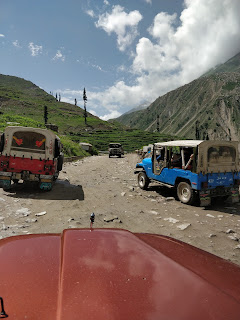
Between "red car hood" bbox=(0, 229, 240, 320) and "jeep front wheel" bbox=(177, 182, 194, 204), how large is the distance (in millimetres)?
5522

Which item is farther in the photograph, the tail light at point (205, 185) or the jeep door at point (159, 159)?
the jeep door at point (159, 159)

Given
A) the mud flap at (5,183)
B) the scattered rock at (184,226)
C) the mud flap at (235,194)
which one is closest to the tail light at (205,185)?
the mud flap at (235,194)

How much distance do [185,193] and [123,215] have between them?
9.27ft

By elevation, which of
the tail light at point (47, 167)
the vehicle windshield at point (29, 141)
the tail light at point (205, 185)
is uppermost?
the vehicle windshield at point (29, 141)

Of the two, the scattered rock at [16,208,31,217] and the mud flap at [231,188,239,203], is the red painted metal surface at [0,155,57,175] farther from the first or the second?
the mud flap at [231,188,239,203]

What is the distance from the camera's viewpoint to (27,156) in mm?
8773

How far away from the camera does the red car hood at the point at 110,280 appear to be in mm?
1291

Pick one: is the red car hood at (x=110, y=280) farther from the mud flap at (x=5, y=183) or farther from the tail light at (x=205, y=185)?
the mud flap at (x=5, y=183)

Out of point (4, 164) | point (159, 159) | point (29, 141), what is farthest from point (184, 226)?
point (4, 164)

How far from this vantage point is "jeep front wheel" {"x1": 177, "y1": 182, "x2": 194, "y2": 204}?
25.1 feet

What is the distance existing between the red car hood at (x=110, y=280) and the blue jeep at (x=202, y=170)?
17.9 ft

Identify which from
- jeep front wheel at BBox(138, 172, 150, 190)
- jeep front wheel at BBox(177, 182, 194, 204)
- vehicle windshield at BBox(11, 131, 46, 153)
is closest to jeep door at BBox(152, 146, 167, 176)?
jeep front wheel at BBox(138, 172, 150, 190)

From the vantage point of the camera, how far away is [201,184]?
738cm

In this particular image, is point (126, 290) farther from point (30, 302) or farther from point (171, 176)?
point (171, 176)
